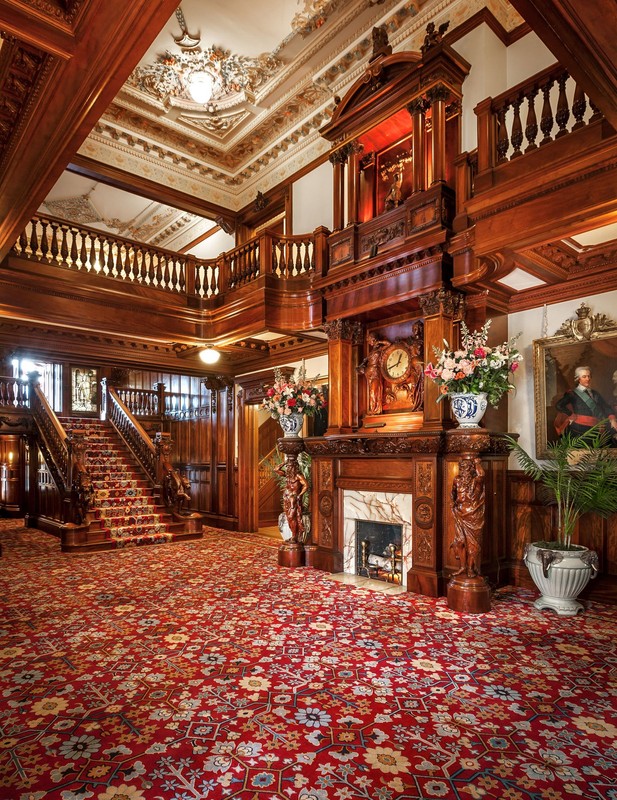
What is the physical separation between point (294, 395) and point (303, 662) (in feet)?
12.3

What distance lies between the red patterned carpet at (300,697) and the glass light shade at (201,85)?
7483 mm

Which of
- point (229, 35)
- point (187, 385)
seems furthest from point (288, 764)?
point (187, 385)

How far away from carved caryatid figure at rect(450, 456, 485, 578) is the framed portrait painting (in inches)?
50.4

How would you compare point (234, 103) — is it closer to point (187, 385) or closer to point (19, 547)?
point (187, 385)

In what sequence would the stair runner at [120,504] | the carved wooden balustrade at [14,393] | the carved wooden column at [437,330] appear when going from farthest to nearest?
the carved wooden balustrade at [14,393]
the stair runner at [120,504]
the carved wooden column at [437,330]

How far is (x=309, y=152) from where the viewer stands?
8.84m

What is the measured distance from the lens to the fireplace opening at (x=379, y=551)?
5.66m

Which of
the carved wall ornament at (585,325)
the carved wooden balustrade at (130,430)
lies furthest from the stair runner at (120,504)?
the carved wall ornament at (585,325)

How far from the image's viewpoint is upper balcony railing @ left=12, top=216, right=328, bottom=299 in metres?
7.07

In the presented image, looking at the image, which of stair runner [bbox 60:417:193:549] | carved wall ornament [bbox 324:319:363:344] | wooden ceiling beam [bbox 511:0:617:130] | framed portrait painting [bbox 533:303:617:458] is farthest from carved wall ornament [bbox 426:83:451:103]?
stair runner [bbox 60:417:193:549]

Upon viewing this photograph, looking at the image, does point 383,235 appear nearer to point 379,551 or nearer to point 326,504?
point 326,504

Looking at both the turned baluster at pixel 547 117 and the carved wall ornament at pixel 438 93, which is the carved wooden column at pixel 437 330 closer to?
the turned baluster at pixel 547 117

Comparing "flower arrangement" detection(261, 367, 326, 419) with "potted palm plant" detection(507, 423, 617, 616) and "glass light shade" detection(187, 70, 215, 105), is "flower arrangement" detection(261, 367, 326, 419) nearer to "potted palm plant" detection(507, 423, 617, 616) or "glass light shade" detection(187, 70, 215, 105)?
"potted palm plant" detection(507, 423, 617, 616)

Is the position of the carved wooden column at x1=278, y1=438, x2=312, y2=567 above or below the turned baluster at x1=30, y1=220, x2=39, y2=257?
below
